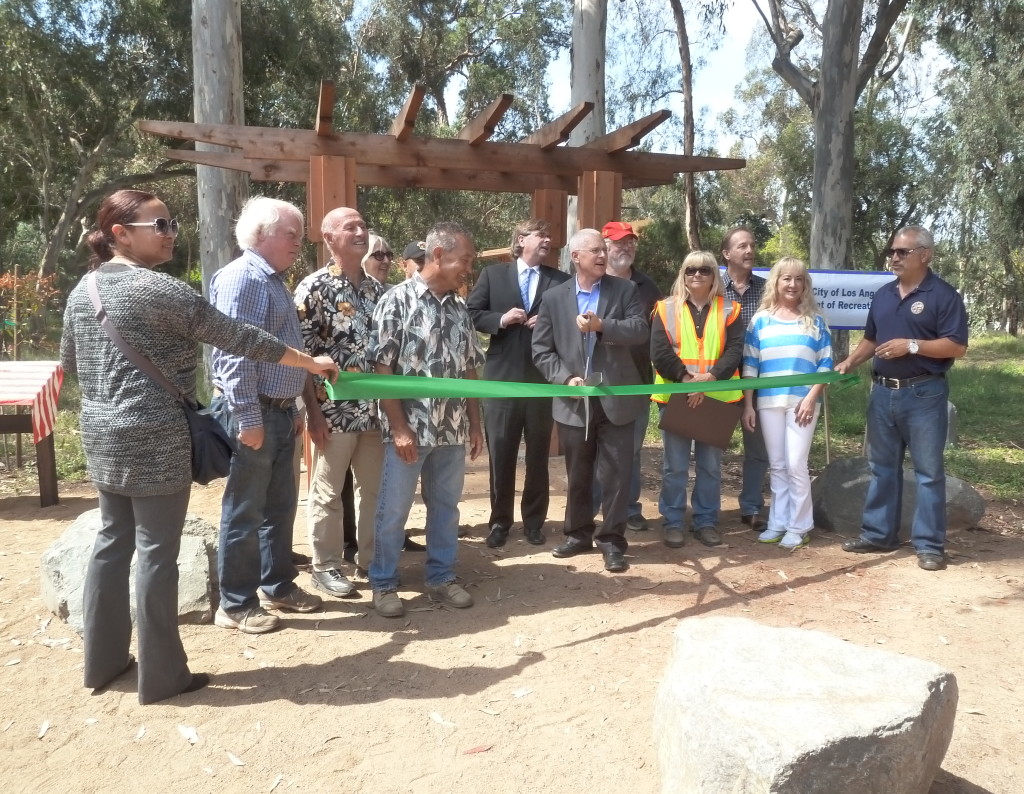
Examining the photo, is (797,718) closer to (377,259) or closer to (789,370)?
(789,370)

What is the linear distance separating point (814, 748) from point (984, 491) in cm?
651

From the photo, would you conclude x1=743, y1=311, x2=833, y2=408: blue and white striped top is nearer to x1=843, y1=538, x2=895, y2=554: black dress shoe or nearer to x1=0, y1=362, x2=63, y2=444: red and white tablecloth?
x1=843, y1=538, x2=895, y2=554: black dress shoe

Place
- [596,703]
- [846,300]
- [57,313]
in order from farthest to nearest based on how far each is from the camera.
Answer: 1. [57,313]
2. [846,300]
3. [596,703]

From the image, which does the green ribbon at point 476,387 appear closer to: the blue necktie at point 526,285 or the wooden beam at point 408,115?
the blue necktie at point 526,285

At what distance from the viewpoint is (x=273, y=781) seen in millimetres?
2969

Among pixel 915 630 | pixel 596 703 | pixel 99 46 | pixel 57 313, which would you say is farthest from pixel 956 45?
pixel 57 313

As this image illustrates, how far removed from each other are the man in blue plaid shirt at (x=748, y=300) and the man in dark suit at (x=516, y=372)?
48.1 inches

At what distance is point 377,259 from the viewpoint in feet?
17.0

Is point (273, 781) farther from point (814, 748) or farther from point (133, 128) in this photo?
point (133, 128)

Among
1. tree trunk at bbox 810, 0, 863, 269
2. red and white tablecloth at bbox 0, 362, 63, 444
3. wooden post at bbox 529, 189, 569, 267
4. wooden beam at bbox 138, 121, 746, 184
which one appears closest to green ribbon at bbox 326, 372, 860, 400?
wooden beam at bbox 138, 121, 746, 184

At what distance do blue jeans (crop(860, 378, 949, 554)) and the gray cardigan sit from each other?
4.08 m

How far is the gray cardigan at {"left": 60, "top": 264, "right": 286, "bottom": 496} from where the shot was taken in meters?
3.17

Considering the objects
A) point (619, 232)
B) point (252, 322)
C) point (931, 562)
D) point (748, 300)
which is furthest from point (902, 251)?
point (252, 322)

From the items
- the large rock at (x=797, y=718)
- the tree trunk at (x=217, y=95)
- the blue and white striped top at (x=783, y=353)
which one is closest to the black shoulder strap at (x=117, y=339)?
the large rock at (x=797, y=718)
